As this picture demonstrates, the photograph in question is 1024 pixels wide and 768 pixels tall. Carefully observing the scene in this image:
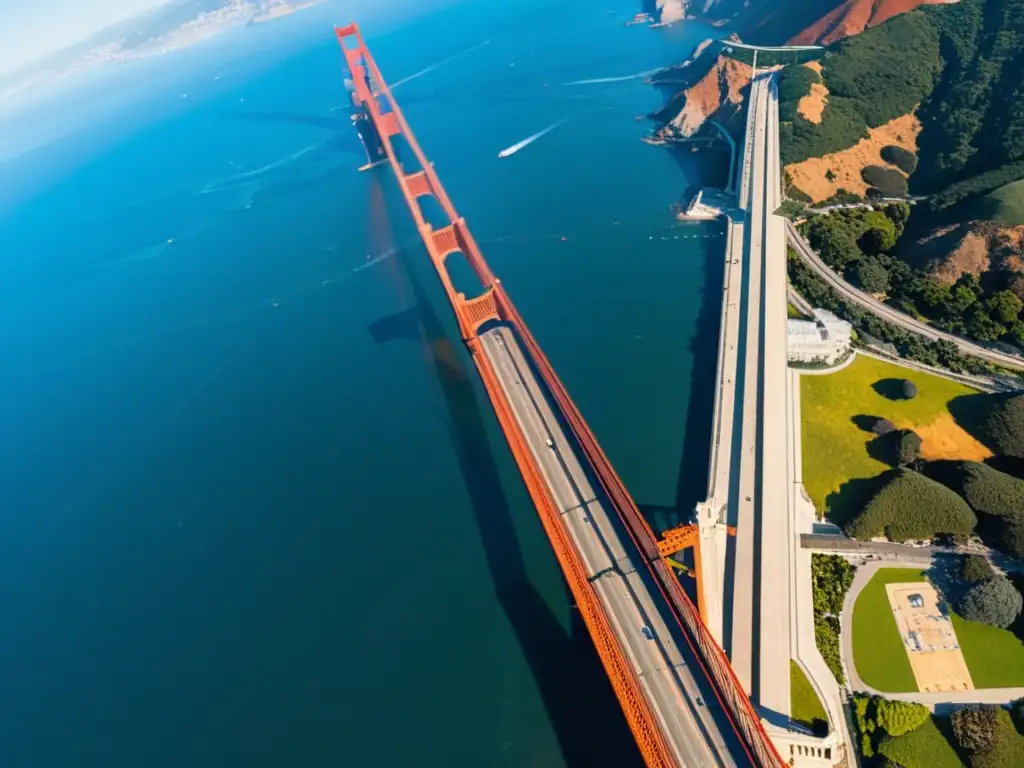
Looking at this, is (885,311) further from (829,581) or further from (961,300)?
(829,581)

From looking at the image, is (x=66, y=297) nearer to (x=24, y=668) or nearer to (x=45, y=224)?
(x=45, y=224)

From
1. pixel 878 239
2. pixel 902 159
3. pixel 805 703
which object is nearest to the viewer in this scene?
pixel 805 703

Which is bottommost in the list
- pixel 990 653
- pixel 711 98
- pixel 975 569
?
pixel 990 653

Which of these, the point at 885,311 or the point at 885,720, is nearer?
the point at 885,720

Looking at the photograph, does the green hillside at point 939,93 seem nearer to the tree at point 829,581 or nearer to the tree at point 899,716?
the tree at point 829,581

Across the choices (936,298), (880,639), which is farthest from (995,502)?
(936,298)

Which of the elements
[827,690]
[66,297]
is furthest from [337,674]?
[66,297]

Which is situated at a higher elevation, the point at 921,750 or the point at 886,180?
the point at 886,180
